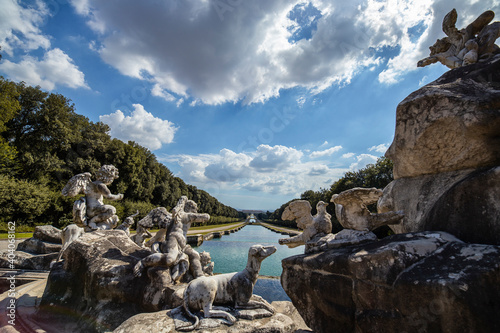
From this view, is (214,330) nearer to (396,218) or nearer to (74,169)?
(396,218)

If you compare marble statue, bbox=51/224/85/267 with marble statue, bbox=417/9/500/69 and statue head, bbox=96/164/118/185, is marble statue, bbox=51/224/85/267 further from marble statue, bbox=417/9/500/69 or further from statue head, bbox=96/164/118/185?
marble statue, bbox=417/9/500/69

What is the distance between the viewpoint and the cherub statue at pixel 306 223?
415 centimetres

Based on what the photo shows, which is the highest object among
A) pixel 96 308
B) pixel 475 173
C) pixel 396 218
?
pixel 475 173

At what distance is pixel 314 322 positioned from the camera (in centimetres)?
303

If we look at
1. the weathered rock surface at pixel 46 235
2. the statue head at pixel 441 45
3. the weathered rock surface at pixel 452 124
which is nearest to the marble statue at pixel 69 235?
the weathered rock surface at pixel 46 235

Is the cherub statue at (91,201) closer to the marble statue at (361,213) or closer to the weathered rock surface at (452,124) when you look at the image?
the marble statue at (361,213)

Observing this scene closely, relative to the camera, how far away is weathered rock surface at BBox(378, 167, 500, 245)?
263 cm

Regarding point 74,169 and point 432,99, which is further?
point 74,169

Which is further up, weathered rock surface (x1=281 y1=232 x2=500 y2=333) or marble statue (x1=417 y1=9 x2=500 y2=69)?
marble statue (x1=417 y1=9 x2=500 y2=69)

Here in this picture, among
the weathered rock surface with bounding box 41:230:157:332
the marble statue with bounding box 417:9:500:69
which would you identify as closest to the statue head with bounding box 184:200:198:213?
the weathered rock surface with bounding box 41:230:157:332

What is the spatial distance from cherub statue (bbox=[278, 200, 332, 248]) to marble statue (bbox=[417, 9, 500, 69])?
3937mm

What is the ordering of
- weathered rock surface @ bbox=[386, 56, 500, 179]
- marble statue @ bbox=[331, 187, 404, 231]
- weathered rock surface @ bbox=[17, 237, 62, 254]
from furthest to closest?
weathered rock surface @ bbox=[17, 237, 62, 254] < marble statue @ bbox=[331, 187, 404, 231] < weathered rock surface @ bbox=[386, 56, 500, 179]

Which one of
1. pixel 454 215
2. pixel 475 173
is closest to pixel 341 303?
pixel 454 215

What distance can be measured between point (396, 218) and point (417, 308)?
1445 mm
